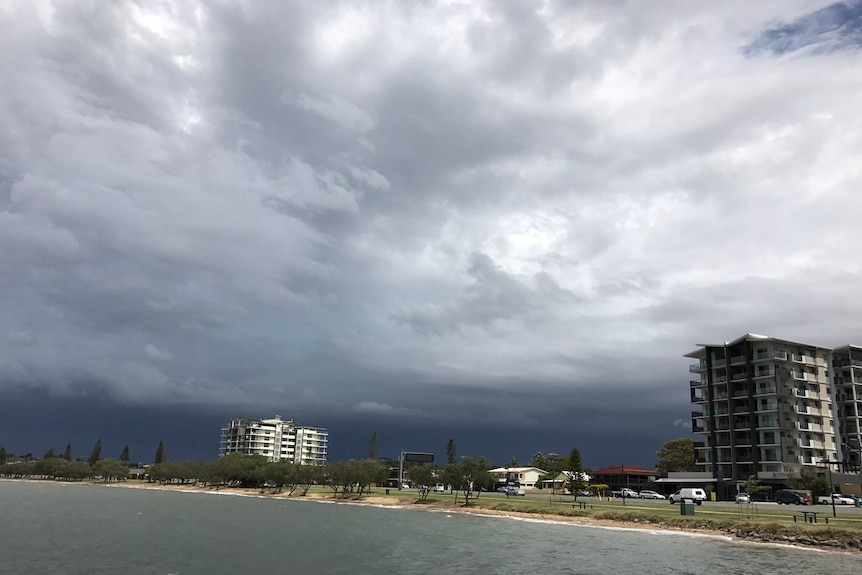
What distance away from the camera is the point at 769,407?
443 feet

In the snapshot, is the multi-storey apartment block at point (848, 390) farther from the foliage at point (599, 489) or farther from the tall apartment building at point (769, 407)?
the foliage at point (599, 489)

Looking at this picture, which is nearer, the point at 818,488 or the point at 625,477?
the point at 818,488

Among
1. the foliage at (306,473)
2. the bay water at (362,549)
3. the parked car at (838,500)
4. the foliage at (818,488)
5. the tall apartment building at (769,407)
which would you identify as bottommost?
the bay water at (362,549)

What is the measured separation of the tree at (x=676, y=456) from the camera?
7032 inches

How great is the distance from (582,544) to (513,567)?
1750 cm

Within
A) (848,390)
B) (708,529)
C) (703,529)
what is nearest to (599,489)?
(848,390)

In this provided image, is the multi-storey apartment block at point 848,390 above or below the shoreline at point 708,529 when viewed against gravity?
above

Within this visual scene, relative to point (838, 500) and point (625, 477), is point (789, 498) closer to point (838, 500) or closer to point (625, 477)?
point (838, 500)

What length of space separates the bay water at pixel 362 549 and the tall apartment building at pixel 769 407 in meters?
65.4

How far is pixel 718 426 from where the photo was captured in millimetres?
143500

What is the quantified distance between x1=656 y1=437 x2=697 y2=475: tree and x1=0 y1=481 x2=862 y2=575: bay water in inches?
4026

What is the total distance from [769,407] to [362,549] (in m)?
106

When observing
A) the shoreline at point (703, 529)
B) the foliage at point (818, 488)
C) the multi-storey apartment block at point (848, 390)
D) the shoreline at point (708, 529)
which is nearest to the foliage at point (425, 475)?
the shoreline at point (703, 529)

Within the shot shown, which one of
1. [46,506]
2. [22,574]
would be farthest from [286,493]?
[22,574]
